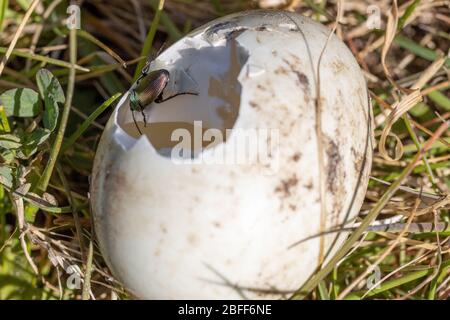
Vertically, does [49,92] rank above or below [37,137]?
above

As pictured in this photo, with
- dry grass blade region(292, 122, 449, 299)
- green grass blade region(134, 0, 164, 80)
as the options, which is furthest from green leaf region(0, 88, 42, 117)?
dry grass blade region(292, 122, 449, 299)

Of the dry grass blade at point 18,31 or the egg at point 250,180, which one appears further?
the dry grass blade at point 18,31

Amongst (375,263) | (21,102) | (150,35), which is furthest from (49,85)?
(375,263)

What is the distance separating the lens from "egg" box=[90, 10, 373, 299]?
1408mm

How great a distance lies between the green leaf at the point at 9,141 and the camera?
6.14ft

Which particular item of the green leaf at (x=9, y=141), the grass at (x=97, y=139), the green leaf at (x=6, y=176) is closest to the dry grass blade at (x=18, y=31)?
the grass at (x=97, y=139)

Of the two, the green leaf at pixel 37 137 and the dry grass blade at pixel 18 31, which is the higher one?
the dry grass blade at pixel 18 31

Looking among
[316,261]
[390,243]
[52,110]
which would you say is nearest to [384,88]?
[390,243]

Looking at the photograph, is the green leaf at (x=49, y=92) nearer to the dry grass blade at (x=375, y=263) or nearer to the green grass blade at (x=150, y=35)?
the green grass blade at (x=150, y=35)

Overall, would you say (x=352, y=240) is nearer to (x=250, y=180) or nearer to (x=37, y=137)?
(x=250, y=180)

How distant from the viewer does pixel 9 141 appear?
1.89m

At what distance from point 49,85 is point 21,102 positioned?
0.13 m

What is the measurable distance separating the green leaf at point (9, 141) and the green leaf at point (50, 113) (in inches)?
4.0

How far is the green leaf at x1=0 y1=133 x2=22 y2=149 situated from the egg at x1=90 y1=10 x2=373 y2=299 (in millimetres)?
433
